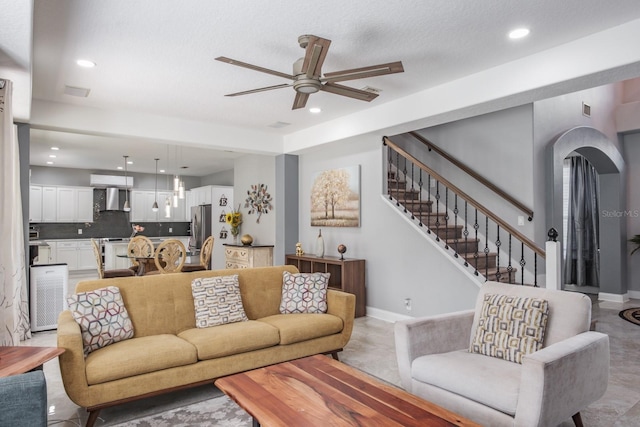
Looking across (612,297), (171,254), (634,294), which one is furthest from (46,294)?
(634,294)

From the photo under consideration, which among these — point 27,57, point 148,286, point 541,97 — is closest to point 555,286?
point 541,97

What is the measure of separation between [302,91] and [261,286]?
1883 mm

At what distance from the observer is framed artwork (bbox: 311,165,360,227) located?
6035mm

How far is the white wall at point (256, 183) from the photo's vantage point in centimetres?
721

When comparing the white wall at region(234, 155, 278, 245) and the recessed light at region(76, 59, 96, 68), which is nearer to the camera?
the recessed light at region(76, 59, 96, 68)

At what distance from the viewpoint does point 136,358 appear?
9.18ft

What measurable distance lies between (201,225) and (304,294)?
6.48m

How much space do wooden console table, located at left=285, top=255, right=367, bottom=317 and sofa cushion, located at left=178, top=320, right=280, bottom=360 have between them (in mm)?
2250

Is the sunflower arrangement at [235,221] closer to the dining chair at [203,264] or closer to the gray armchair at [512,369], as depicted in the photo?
the dining chair at [203,264]

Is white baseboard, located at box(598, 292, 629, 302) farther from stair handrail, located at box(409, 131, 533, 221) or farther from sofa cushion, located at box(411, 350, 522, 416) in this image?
sofa cushion, located at box(411, 350, 522, 416)

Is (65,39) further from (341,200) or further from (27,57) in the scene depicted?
(341,200)

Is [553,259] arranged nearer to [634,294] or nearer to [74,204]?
[634,294]

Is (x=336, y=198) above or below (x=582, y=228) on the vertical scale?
above

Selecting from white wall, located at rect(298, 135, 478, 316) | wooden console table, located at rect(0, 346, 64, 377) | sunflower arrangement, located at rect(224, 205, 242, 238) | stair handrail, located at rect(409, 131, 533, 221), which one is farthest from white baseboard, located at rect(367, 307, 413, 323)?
wooden console table, located at rect(0, 346, 64, 377)
